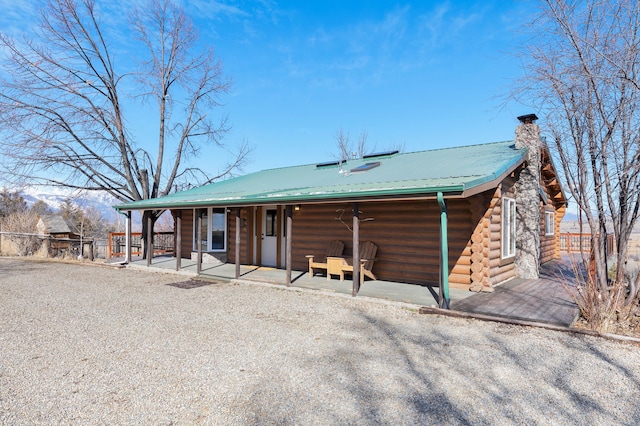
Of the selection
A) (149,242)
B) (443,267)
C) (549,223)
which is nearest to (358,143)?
(549,223)

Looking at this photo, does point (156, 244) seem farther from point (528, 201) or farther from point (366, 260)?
point (528, 201)

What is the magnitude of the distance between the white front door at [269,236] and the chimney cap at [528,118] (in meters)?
6.99

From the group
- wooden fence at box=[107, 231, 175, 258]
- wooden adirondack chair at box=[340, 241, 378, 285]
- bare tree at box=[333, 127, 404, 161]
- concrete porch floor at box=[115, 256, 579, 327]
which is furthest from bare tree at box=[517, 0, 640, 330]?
bare tree at box=[333, 127, 404, 161]

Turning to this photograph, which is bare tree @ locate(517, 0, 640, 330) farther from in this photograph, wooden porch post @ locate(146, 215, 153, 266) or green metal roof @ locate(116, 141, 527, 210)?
wooden porch post @ locate(146, 215, 153, 266)

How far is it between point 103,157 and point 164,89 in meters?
4.59

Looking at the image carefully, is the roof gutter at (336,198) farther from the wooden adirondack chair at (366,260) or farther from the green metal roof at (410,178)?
the wooden adirondack chair at (366,260)

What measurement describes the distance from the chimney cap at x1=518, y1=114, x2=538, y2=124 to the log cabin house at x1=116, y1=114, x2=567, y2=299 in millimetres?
23

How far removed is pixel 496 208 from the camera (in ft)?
26.6

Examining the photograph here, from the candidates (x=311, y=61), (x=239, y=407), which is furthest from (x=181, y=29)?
(x=239, y=407)

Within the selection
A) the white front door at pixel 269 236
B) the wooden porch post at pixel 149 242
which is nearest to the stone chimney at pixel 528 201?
the white front door at pixel 269 236

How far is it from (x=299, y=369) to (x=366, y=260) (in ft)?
15.8

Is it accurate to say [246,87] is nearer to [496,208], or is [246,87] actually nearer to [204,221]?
[204,221]

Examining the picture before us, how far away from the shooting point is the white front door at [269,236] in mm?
11258

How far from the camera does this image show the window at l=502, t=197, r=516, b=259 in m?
8.56
